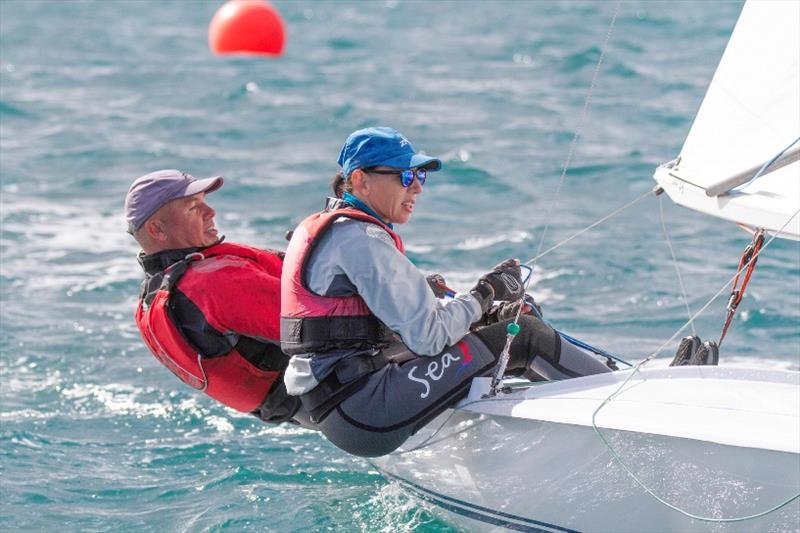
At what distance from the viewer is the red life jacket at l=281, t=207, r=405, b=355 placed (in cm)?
334

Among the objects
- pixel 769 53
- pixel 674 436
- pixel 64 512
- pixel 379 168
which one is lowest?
pixel 64 512

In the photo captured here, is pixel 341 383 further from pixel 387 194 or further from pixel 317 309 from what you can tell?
pixel 387 194

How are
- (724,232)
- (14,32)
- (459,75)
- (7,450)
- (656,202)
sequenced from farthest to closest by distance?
(14,32) < (459,75) < (656,202) < (724,232) < (7,450)

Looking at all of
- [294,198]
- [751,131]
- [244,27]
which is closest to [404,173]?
[751,131]

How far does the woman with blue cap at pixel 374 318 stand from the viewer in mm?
3287

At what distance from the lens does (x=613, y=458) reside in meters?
3.23

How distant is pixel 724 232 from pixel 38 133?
20.4 feet

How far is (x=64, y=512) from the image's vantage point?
4.12 m

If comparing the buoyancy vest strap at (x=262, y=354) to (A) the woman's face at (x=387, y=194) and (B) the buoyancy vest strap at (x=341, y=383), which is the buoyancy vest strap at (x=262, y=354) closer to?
(B) the buoyancy vest strap at (x=341, y=383)

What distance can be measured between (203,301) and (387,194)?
590mm

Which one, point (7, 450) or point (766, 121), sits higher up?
Answer: point (766, 121)

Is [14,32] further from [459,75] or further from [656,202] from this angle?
[656,202]

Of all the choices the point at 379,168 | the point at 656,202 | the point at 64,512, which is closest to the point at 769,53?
the point at 379,168

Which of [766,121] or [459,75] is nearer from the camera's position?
[766,121]
